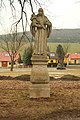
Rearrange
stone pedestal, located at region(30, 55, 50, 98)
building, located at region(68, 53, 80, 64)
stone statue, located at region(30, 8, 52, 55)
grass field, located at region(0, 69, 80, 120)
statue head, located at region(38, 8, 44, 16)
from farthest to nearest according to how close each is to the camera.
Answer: building, located at region(68, 53, 80, 64) → statue head, located at region(38, 8, 44, 16) → stone statue, located at region(30, 8, 52, 55) → stone pedestal, located at region(30, 55, 50, 98) → grass field, located at region(0, 69, 80, 120)

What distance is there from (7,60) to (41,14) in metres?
79.5

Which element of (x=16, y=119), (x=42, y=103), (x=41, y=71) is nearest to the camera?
(x=16, y=119)

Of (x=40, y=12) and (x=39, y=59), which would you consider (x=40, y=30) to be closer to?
(x=40, y=12)

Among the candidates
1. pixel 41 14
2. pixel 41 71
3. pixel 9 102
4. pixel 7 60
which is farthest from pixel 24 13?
pixel 7 60

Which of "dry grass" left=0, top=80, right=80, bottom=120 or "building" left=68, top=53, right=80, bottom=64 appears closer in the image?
"dry grass" left=0, top=80, right=80, bottom=120

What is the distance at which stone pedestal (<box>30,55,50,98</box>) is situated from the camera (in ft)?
34.2

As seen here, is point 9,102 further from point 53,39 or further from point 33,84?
point 53,39

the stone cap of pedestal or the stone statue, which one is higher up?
the stone statue

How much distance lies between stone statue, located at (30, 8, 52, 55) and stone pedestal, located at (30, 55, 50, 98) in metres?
0.32

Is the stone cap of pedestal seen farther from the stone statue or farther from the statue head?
the statue head

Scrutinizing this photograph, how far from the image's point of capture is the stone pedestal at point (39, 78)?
1043 cm

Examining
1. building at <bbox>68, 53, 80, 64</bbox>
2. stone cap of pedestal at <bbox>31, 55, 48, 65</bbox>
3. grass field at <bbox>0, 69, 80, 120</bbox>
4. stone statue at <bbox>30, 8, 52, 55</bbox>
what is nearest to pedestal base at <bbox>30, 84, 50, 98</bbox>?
grass field at <bbox>0, 69, 80, 120</bbox>

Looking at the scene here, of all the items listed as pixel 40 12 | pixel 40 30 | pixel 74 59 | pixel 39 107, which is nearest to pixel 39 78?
pixel 39 107

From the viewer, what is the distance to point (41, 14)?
1093 centimetres
